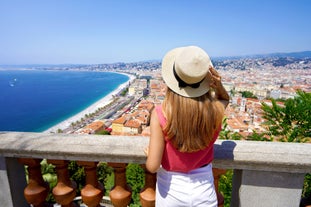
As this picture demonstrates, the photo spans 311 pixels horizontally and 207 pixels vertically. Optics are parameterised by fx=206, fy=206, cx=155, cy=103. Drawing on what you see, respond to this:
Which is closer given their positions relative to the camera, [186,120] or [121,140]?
[186,120]

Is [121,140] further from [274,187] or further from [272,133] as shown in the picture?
[272,133]

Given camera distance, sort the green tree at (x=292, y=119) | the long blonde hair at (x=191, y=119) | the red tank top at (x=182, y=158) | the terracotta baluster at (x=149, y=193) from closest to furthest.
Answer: the long blonde hair at (x=191, y=119) → the red tank top at (x=182, y=158) → the terracotta baluster at (x=149, y=193) → the green tree at (x=292, y=119)

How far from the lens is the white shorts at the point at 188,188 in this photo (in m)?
1.27

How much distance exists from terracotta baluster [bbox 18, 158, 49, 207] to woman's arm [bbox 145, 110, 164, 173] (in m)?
0.96

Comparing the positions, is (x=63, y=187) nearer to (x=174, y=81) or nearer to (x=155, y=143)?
(x=155, y=143)

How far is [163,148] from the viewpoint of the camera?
1.19m

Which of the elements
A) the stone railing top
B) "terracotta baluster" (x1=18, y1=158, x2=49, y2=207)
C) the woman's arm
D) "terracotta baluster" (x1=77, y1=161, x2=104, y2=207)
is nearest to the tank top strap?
the woman's arm

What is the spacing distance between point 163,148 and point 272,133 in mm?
4685

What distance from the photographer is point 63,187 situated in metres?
1.60

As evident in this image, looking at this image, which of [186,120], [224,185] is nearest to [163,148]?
[186,120]

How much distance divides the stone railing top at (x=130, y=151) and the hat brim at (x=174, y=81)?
49 cm

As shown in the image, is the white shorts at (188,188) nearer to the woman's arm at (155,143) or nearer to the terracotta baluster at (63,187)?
the woman's arm at (155,143)

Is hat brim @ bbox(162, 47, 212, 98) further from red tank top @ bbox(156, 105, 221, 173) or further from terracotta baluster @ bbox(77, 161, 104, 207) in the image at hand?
terracotta baluster @ bbox(77, 161, 104, 207)

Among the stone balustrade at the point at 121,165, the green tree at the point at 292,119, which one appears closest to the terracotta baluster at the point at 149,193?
the stone balustrade at the point at 121,165
